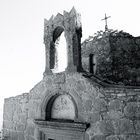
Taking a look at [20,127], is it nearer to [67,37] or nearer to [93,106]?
[93,106]

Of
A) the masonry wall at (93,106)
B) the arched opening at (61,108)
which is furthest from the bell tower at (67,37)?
the arched opening at (61,108)

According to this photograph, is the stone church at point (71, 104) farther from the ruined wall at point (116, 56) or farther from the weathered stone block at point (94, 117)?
the ruined wall at point (116, 56)

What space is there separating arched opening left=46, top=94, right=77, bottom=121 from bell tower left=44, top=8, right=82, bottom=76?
2.75ft

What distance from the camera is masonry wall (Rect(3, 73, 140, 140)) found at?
174 inches

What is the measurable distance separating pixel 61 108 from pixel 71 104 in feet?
1.51

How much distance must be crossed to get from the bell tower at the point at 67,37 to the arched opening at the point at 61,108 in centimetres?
84

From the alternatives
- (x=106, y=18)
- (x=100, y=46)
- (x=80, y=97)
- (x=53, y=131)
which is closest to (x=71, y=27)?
(x=80, y=97)

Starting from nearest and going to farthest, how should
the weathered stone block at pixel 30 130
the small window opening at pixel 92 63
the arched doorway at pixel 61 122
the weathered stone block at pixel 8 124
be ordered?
1. the arched doorway at pixel 61 122
2. the weathered stone block at pixel 30 130
3. the weathered stone block at pixel 8 124
4. the small window opening at pixel 92 63

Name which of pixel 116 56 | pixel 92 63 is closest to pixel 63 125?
pixel 92 63

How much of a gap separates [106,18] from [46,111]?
611 cm

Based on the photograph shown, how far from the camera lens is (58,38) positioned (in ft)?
23.0

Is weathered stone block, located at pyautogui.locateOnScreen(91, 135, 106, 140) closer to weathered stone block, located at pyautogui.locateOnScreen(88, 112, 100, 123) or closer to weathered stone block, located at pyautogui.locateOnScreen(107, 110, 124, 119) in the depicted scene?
weathered stone block, located at pyautogui.locateOnScreen(88, 112, 100, 123)

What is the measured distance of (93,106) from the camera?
16.5 feet

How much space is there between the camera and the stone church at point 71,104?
178 inches
